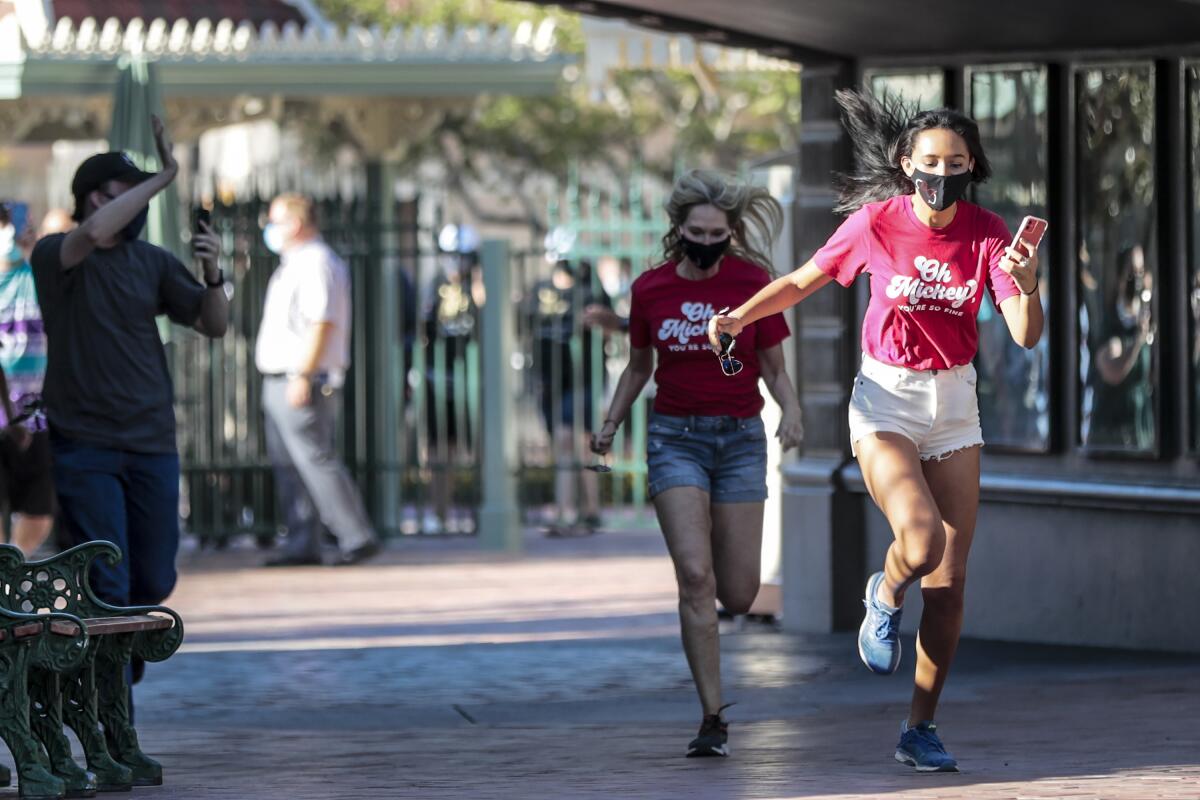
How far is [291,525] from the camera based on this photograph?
48.5 ft

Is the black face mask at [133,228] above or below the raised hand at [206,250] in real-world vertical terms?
above

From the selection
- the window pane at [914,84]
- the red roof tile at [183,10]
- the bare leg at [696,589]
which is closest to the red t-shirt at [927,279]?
the bare leg at [696,589]

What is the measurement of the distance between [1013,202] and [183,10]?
907 centimetres

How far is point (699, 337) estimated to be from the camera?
7.62m

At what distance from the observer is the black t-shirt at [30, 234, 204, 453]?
305 inches

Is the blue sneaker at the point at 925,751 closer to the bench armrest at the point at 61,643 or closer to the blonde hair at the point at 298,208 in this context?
the bench armrest at the point at 61,643

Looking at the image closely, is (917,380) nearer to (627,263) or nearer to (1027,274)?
(1027,274)

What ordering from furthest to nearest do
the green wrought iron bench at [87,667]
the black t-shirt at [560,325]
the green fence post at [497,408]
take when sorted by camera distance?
the black t-shirt at [560,325] < the green fence post at [497,408] < the green wrought iron bench at [87,667]

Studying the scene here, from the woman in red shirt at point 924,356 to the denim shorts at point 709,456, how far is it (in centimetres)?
70

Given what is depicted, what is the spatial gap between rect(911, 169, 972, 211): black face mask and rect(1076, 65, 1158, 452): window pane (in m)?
3.53

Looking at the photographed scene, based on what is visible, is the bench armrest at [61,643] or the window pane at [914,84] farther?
the window pane at [914,84]

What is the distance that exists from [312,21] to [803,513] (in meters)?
8.61

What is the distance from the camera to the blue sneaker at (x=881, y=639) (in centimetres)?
672

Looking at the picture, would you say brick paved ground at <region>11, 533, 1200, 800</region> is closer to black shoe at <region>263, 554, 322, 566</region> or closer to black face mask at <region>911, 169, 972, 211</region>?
black shoe at <region>263, 554, 322, 566</region>
